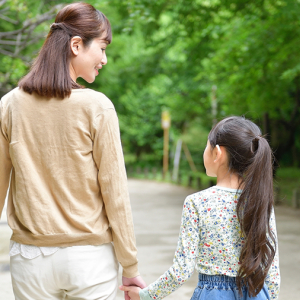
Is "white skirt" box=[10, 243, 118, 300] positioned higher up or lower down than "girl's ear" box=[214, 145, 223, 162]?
lower down

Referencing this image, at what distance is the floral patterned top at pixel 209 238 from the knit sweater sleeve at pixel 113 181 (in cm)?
23

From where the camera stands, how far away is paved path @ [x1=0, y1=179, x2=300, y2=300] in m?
4.73

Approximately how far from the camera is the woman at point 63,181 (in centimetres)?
166

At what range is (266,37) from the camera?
9734 mm

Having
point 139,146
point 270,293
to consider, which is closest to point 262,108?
point 270,293

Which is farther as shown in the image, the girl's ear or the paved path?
the paved path

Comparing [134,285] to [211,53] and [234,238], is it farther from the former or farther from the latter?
[211,53]

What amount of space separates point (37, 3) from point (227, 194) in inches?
430

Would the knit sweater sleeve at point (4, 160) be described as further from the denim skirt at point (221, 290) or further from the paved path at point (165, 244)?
the paved path at point (165, 244)

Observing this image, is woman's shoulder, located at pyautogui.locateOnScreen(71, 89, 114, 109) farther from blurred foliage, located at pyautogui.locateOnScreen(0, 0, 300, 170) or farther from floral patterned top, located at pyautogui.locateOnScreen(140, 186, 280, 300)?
blurred foliage, located at pyautogui.locateOnScreen(0, 0, 300, 170)

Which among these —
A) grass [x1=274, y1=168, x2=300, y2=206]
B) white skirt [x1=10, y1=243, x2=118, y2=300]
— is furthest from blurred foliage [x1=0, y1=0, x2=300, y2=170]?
white skirt [x1=10, y1=243, x2=118, y2=300]

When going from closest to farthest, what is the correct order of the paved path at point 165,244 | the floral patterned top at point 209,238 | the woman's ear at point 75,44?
the woman's ear at point 75,44
the floral patterned top at point 209,238
the paved path at point 165,244

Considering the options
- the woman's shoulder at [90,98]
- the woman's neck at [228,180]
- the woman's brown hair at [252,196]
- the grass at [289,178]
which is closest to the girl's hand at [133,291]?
the woman's brown hair at [252,196]

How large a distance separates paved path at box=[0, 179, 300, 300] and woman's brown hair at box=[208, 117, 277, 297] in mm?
2797
